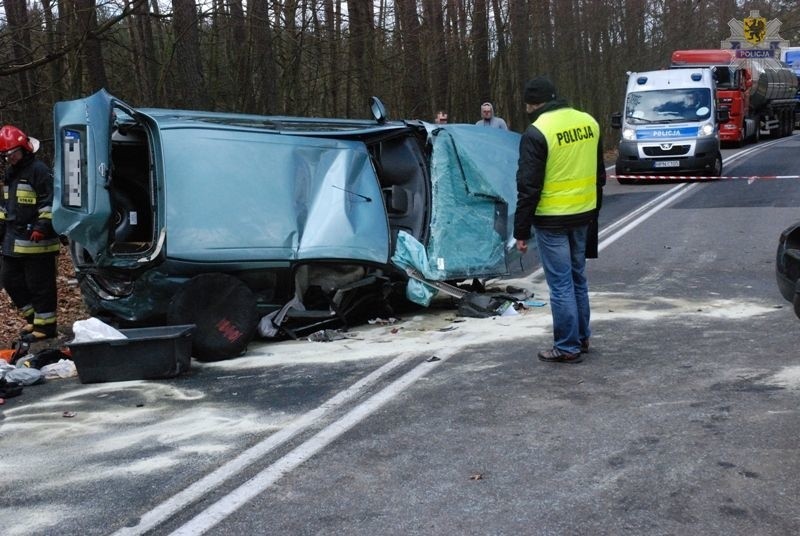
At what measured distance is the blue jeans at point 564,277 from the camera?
6.50 metres

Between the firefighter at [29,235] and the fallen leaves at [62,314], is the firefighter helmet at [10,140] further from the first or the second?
the fallen leaves at [62,314]

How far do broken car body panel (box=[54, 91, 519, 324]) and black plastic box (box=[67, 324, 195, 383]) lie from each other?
0.69 metres

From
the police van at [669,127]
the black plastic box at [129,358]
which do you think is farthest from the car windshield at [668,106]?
the black plastic box at [129,358]

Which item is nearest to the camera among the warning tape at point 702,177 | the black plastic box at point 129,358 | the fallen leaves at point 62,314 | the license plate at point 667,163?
the black plastic box at point 129,358

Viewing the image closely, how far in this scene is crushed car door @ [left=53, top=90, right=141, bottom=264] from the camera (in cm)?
700

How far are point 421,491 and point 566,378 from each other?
2.09 metres

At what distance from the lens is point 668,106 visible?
69.5 ft

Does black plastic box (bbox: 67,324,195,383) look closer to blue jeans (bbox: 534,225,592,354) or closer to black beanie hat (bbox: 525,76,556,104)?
blue jeans (bbox: 534,225,592,354)

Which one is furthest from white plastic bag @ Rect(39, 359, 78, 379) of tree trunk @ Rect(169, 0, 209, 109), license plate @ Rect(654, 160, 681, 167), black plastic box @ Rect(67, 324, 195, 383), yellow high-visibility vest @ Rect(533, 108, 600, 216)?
license plate @ Rect(654, 160, 681, 167)

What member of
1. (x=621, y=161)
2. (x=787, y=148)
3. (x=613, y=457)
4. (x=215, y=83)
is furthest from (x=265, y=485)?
(x=787, y=148)

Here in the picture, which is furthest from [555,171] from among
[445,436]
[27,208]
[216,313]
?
[27,208]

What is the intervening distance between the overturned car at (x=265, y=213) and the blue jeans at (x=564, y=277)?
5.69 feet

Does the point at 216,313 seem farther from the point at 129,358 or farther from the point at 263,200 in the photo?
the point at 263,200

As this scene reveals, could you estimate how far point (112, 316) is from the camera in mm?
7598
